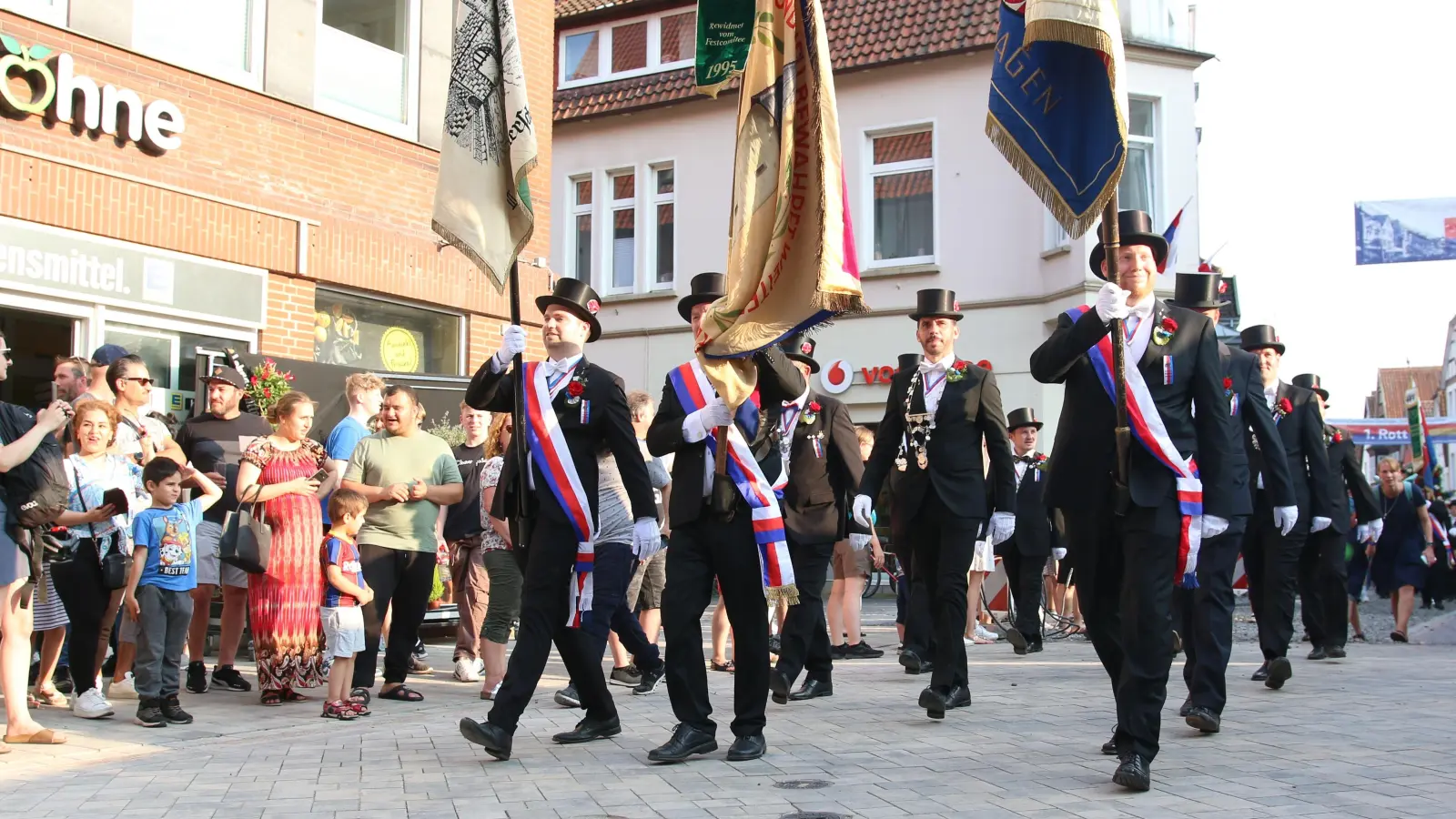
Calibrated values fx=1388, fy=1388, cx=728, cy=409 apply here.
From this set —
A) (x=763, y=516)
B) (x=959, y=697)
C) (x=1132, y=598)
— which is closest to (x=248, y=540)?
(x=763, y=516)

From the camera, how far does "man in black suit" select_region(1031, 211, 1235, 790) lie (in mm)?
5578

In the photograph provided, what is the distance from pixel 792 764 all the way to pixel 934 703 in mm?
1441

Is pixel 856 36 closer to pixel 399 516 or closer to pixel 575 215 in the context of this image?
pixel 575 215

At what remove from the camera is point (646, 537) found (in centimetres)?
627

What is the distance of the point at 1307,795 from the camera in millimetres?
5152

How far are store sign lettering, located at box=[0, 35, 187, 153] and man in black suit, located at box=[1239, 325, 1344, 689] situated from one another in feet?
28.7

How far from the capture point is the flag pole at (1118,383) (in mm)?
5613

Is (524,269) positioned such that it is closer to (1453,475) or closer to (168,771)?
(168,771)

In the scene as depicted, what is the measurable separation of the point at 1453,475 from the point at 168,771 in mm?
82755

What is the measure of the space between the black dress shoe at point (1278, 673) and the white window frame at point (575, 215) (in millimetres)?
19620

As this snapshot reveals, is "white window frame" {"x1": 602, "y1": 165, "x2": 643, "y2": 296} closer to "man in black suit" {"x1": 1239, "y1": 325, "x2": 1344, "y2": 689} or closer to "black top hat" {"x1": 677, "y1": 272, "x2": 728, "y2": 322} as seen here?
"man in black suit" {"x1": 1239, "y1": 325, "x2": 1344, "y2": 689}

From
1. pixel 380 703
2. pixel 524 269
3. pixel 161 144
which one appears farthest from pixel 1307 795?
pixel 524 269

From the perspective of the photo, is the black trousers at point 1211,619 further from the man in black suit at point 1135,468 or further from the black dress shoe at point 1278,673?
the black dress shoe at point 1278,673

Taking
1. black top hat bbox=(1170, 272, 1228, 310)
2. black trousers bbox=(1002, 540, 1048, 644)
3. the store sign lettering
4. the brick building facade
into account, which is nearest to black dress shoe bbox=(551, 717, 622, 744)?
black top hat bbox=(1170, 272, 1228, 310)
